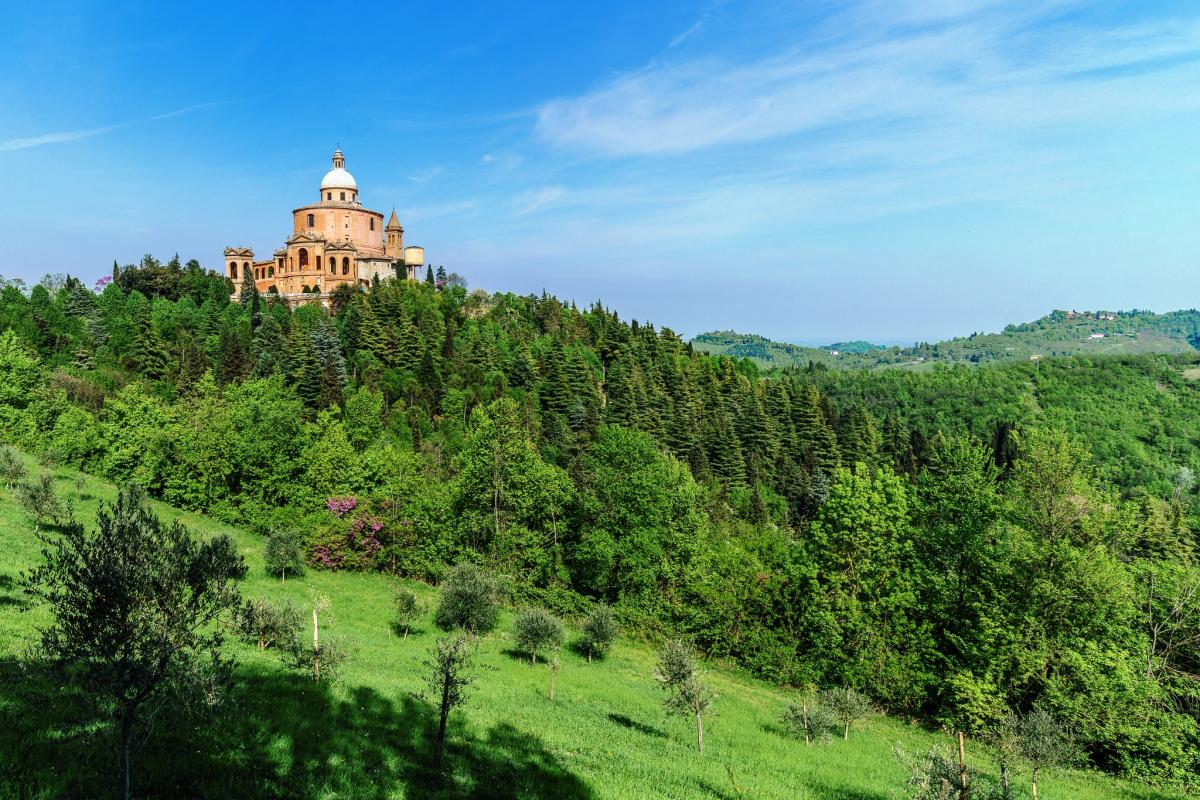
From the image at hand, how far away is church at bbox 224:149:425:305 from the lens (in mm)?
104438

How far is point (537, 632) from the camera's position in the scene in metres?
27.0

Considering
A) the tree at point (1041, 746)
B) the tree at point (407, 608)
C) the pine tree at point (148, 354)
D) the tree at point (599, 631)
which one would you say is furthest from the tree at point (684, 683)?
the pine tree at point (148, 354)

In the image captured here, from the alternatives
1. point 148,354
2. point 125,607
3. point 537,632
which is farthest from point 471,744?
point 148,354

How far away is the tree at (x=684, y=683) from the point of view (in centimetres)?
1839

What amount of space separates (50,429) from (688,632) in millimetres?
51183

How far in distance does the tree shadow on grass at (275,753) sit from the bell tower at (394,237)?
11435 cm

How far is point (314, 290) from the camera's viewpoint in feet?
328

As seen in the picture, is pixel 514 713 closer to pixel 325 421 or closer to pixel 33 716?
pixel 33 716

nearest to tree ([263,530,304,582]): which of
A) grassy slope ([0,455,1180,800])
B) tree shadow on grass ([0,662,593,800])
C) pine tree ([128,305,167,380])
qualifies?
grassy slope ([0,455,1180,800])

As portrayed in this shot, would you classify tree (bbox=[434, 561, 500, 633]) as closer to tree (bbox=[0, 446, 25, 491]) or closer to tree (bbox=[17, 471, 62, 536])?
tree (bbox=[17, 471, 62, 536])

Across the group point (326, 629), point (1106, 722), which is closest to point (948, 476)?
point (1106, 722)

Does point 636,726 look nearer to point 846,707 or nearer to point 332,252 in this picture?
point 846,707

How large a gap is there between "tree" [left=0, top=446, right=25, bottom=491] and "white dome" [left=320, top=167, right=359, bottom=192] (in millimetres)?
93034

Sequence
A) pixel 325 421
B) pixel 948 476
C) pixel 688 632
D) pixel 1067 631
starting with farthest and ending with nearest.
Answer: pixel 325 421
pixel 688 632
pixel 948 476
pixel 1067 631
